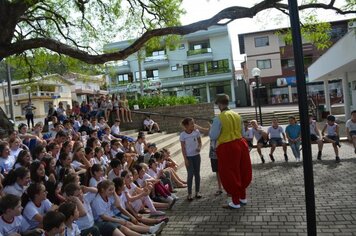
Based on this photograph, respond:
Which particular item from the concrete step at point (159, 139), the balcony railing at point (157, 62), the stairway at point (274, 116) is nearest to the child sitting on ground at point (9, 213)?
the concrete step at point (159, 139)

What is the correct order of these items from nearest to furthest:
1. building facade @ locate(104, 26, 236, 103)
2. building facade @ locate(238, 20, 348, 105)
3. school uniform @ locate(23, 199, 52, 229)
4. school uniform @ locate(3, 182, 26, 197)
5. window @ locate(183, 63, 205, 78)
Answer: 1. school uniform @ locate(23, 199, 52, 229)
2. school uniform @ locate(3, 182, 26, 197)
3. building facade @ locate(238, 20, 348, 105)
4. building facade @ locate(104, 26, 236, 103)
5. window @ locate(183, 63, 205, 78)

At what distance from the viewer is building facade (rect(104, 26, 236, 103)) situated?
4731cm

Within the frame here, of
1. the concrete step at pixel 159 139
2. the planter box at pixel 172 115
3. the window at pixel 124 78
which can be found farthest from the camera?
the window at pixel 124 78

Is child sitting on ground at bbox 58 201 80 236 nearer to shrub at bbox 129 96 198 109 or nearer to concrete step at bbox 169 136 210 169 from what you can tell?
concrete step at bbox 169 136 210 169

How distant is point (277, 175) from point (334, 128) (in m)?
2.89

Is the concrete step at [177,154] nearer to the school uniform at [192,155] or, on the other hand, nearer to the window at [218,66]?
the school uniform at [192,155]

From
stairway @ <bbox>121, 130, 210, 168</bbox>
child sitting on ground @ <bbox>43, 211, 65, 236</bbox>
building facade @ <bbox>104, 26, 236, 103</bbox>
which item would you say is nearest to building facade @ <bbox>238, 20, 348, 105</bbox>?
building facade @ <bbox>104, 26, 236, 103</bbox>

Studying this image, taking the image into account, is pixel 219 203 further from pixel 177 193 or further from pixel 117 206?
pixel 117 206

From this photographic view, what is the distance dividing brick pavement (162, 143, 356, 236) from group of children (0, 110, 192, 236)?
53 cm

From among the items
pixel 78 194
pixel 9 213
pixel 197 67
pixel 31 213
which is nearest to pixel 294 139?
pixel 78 194

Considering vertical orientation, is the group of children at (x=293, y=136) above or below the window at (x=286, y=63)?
below

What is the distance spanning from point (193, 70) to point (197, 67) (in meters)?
0.66

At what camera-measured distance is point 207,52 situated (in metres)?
47.8

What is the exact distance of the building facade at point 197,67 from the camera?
47.3 meters
